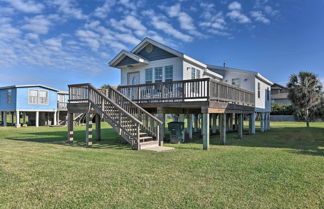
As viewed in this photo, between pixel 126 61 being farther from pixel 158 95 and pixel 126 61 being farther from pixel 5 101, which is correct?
pixel 5 101

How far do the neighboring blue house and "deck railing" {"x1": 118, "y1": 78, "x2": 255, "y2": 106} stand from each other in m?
17.4

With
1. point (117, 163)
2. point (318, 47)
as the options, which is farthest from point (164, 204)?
point (318, 47)

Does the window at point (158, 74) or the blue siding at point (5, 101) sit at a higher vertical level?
the window at point (158, 74)

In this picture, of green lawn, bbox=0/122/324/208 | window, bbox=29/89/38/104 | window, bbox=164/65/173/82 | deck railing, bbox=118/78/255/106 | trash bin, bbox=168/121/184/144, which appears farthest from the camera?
window, bbox=29/89/38/104

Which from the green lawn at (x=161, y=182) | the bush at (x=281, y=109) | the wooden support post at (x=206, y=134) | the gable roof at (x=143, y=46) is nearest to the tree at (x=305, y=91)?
the bush at (x=281, y=109)

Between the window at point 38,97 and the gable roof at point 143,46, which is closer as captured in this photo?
the gable roof at point 143,46

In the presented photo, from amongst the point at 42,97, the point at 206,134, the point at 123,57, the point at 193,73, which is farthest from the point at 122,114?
the point at 42,97

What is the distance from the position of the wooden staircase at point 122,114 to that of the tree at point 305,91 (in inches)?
881

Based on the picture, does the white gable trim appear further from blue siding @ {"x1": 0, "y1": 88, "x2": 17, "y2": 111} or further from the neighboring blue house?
blue siding @ {"x1": 0, "y1": 88, "x2": 17, "y2": 111}

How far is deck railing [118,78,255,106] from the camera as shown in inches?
383

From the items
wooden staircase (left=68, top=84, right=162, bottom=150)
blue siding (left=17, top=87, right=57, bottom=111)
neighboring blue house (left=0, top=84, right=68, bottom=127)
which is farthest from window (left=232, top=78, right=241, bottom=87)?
blue siding (left=17, top=87, right=57, bottom=111)

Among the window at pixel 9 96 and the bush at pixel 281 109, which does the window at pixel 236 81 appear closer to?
the window at pixel 9 96

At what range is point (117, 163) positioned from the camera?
6738 millimetres

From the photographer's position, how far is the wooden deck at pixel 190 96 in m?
9.65
